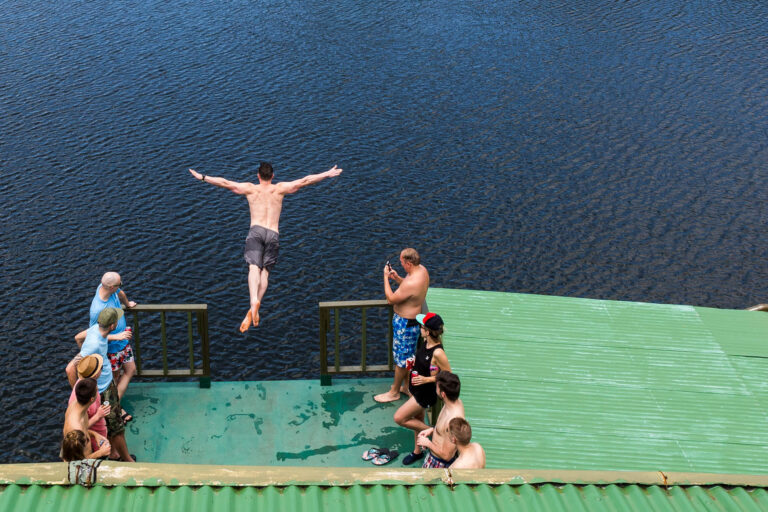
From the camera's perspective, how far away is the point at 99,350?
402 inches

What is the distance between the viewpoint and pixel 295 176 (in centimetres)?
2423

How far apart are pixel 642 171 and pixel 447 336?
15.5 meters

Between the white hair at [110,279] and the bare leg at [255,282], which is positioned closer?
the white hair at [110,279]

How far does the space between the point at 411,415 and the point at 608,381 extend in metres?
3.15

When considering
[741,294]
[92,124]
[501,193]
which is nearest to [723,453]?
[741,294]

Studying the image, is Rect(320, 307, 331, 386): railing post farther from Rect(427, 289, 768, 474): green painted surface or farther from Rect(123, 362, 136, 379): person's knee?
Rect(123, 362, 136, 379): person's knee

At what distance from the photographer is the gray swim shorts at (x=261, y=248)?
12773 millimetres

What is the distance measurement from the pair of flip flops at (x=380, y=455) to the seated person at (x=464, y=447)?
2506 mm

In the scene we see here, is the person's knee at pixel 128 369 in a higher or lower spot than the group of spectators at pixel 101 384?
lower

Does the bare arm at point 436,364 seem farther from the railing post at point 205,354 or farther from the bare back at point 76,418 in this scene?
the bare back at point 76,418

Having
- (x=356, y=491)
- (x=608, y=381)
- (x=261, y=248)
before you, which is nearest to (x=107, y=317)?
(x=261, y=248)

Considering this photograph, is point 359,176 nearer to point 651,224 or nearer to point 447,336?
point 651,224

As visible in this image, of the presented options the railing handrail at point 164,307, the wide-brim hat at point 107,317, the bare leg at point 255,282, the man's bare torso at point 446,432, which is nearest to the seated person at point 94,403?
the wide-brim hat at point 107,317

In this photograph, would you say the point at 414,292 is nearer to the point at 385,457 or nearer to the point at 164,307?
the point at 385,457
